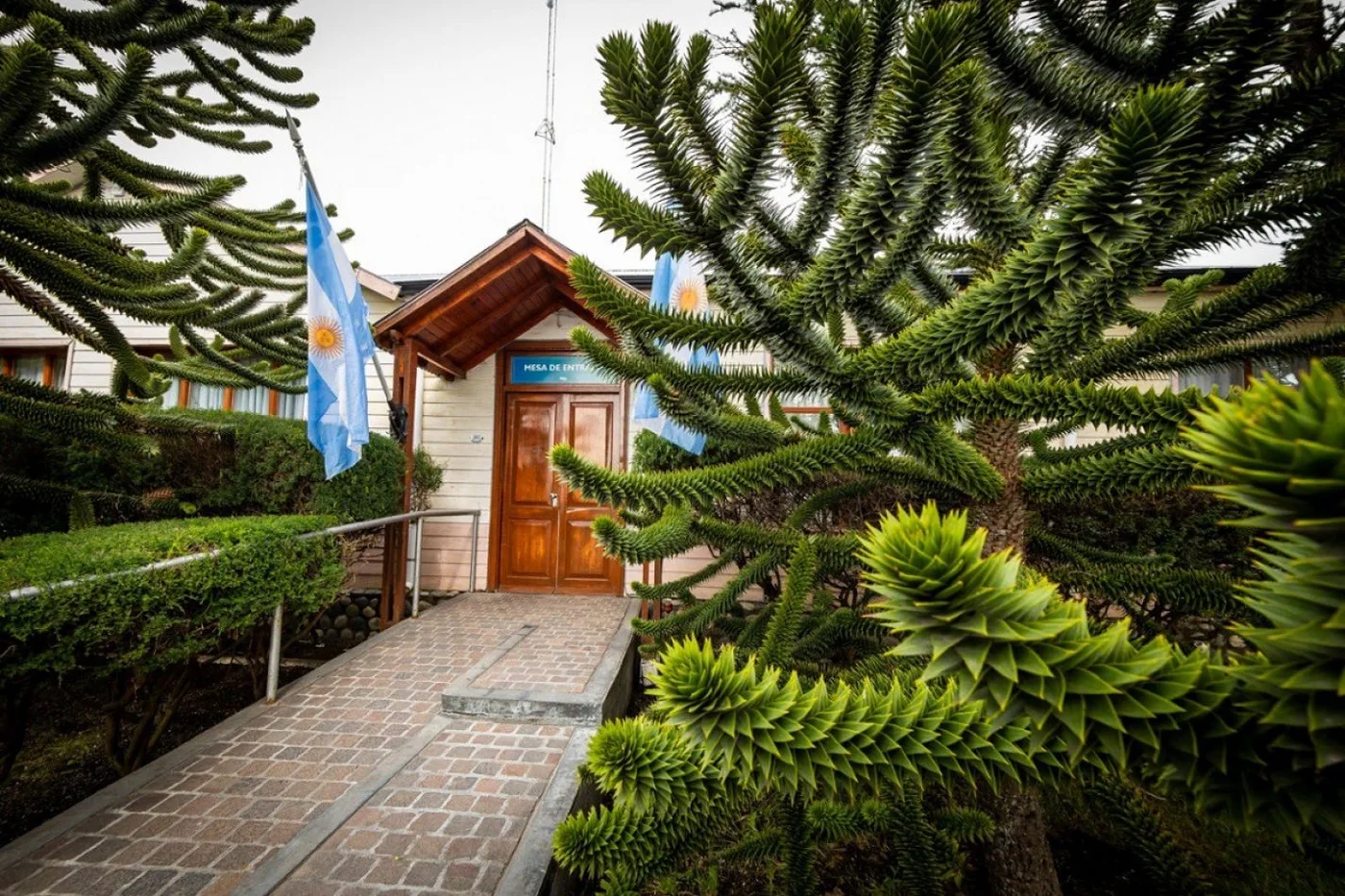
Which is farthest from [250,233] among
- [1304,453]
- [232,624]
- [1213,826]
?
[1213,826]

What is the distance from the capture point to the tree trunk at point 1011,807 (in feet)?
5.92

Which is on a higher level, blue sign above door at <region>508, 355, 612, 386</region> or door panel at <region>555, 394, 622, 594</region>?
blue sign above door at <region>508, 355, 612, 386</region>

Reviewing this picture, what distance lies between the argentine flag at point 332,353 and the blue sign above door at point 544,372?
3216 millimetres

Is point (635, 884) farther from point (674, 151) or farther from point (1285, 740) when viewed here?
point (674, 151)

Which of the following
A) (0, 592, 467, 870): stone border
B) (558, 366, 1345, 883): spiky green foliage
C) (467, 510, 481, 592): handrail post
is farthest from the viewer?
(467, 510, 481, 592): handrail post

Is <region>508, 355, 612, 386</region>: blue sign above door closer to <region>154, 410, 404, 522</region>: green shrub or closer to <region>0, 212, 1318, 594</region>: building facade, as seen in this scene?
<region>0, 212, 1318, 594</region>: building facade

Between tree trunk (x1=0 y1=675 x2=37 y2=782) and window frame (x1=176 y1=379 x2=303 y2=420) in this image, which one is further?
window frame (x1=176 y1=379 x2=303 y2=420)

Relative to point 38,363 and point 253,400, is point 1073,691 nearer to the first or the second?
point 253,400

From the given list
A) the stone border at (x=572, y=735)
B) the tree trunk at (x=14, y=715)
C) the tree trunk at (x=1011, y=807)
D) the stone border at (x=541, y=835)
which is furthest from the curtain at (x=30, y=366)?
the tree trunk at (x=1011, y=807)

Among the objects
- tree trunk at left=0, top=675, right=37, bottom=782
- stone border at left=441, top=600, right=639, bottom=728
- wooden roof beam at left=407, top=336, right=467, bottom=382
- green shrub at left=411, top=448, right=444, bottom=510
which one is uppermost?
wooden roof beam at left=407, top=336, right=467, bottom=382

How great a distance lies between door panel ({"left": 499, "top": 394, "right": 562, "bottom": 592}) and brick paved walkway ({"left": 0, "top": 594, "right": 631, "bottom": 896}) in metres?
3.67

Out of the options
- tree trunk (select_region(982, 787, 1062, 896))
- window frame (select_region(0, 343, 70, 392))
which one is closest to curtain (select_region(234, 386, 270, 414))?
window frame (select_region(0, 343, 70, 392))

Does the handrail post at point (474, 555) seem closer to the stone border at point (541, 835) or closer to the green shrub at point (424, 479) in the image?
the green shrub at point (424, 479)

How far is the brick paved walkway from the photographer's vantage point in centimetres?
251
